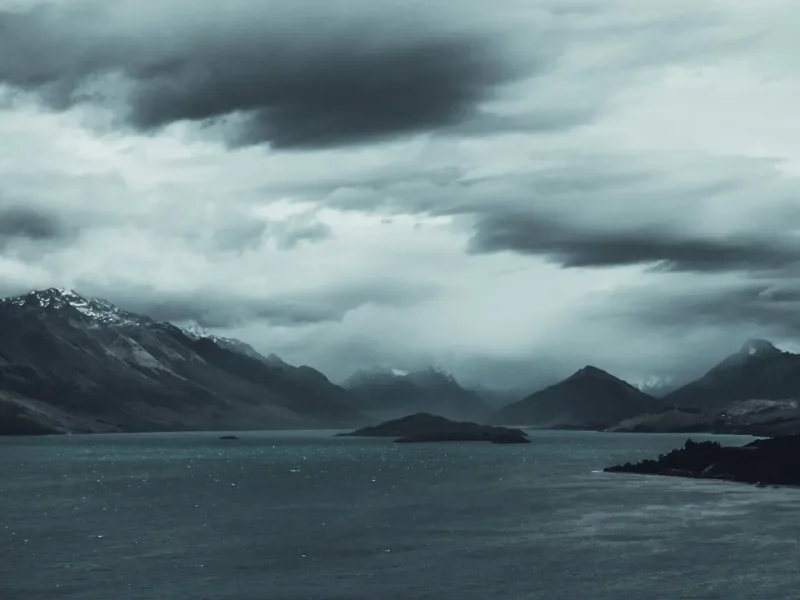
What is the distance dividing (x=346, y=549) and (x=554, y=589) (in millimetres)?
37997

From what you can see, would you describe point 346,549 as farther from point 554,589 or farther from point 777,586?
point 777,586

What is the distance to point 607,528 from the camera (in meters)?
166

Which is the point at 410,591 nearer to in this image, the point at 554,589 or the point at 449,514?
the point at 554,589

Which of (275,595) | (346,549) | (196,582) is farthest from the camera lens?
(346,549)

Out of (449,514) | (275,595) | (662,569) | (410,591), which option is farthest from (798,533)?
(275,595)

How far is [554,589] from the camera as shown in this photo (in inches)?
4446

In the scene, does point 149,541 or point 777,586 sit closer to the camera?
point 777,586

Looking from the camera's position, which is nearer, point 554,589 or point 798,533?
point 554,589

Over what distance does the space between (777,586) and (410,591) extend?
41.3m

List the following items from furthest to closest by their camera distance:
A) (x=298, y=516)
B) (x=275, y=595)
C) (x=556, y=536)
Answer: (x=298, y=516) < (x=556, y=536) < (x=275, y=595)

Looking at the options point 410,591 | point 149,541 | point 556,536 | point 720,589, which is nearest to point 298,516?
point 149,541

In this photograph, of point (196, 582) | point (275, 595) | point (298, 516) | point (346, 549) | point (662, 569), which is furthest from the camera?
point (298, 516)

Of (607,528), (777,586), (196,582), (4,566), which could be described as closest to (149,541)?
(4,566)

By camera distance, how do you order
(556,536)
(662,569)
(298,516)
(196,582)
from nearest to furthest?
1. (196,582)
2. (662,569)
3. (556,536)
4. (298,516)
